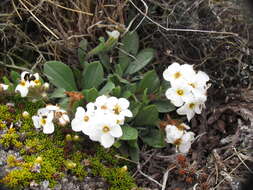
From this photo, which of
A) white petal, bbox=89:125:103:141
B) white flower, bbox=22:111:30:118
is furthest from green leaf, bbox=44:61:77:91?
white petal, bbox=89:125:103:141

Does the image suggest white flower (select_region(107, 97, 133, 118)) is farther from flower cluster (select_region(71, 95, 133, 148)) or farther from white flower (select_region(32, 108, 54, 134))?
white flower (select_region(32, 108, 54, 134))

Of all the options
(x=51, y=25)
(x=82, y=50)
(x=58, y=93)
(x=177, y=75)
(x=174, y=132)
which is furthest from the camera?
(x=51, y=25)

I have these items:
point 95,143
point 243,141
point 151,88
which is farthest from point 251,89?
point 95,143

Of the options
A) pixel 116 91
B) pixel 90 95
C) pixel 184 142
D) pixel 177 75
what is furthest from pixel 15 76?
pixel 184 142

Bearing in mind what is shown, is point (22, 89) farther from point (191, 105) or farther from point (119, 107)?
point (191, 105)

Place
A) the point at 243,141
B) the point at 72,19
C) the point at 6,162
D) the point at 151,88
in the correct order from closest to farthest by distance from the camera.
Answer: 1. the point at 6,162
2. the point at 243,141
3. the point at 151,88
4. the point at 72,19

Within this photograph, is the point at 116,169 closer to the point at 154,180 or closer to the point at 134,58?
the point at 154,180

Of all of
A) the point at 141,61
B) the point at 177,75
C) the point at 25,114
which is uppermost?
the point at 177,75
